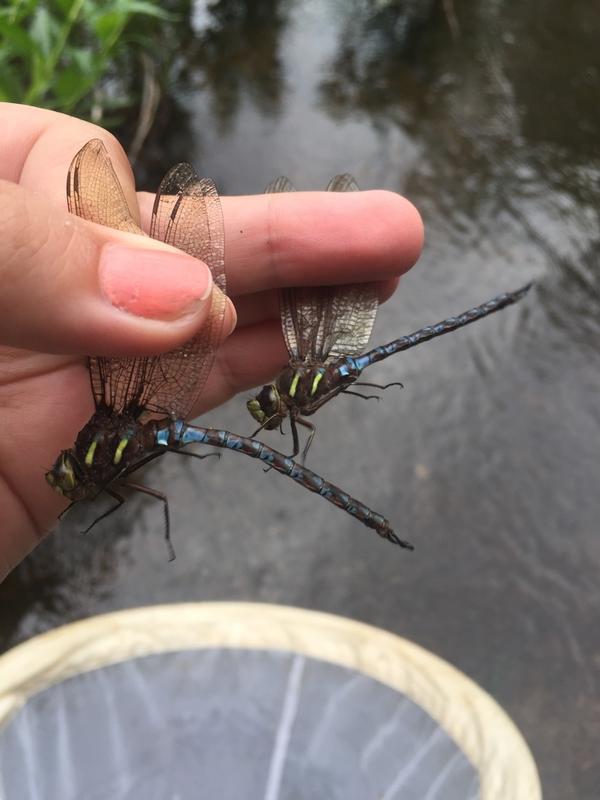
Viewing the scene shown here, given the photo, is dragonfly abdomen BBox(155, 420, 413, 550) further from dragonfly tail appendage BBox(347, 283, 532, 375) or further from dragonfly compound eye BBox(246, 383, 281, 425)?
dragonfly tail appendage BBox(347, 283, 532, 375)

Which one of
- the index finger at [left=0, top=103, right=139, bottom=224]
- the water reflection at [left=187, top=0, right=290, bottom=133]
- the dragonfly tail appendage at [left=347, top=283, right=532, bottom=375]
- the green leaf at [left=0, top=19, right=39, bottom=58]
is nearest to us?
the index finger at [left=0, top=103, right=139, bottom=224]

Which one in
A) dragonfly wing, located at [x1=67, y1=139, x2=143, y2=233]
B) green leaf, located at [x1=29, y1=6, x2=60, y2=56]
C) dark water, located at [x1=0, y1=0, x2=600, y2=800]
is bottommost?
dark water, located at [x1=0, y1=0, x2=600, y2=800]

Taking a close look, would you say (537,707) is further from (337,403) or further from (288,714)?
(337,403)

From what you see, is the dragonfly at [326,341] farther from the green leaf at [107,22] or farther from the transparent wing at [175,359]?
the green leaf at [107,22]

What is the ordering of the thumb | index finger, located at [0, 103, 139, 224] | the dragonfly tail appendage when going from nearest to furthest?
1. the thumb
2. index finger, located at [0, 103, 139, 224]
3. the dragonfly tail appendage

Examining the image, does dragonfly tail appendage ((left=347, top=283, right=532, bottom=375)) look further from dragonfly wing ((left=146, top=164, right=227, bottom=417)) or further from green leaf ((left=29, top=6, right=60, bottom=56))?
green leaf ((left=29, top=6, right=60, bottom=56))

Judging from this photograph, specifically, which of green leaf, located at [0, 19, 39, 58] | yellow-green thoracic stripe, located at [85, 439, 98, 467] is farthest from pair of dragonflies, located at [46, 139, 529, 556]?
green leaf, located at [0, 19, 39, 58]

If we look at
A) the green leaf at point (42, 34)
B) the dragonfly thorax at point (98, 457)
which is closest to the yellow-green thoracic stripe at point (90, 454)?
the dragonfly thorax at point (98, 457)

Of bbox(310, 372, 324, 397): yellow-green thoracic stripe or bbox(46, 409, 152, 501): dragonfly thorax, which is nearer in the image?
bbox(46, 409, 152, 501): dragonfly thorax

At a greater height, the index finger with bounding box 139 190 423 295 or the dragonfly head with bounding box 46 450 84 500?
the index finger with bounding box 139 190 423 295
